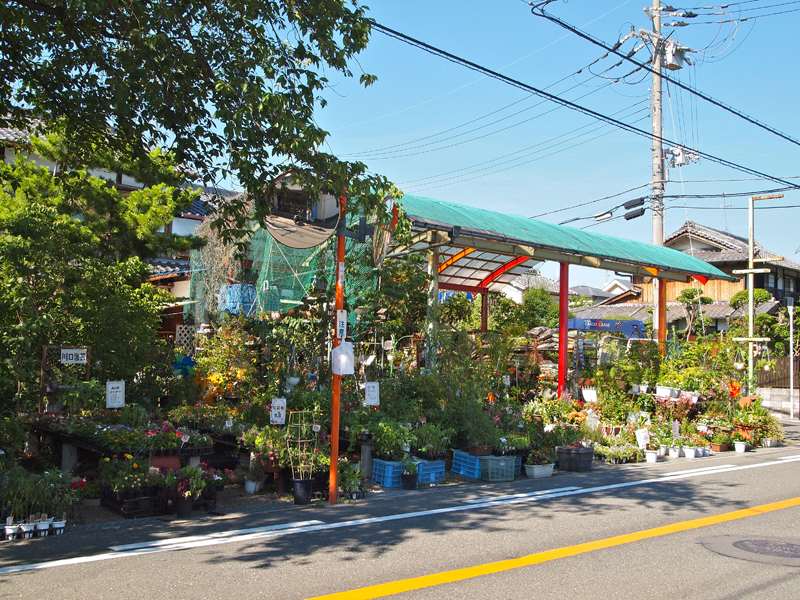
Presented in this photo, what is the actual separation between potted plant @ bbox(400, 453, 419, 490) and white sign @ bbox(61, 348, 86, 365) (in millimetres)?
4577

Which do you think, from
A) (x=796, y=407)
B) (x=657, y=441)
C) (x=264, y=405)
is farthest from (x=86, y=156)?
(x=796, y=407)

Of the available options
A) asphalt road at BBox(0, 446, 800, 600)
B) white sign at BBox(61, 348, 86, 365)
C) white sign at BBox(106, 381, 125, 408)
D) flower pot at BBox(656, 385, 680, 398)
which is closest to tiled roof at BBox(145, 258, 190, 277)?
white sign at BBox(61, 348, 86, 365)

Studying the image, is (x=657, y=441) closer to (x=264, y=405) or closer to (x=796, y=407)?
(x=264, y=405)

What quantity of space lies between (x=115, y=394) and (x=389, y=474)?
375 cm

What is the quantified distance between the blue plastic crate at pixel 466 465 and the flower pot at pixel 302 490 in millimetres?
2929

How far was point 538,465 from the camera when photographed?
10656 millimetres

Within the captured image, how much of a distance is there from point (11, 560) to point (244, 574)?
2.02 metres

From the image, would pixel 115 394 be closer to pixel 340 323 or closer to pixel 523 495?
pixel 340 323

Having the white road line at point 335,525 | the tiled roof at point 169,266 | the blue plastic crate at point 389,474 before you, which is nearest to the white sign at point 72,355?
the white road line at point 335,525

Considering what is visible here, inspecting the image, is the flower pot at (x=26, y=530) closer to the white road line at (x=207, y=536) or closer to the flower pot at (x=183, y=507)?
the white road line at (x=207, y=536)

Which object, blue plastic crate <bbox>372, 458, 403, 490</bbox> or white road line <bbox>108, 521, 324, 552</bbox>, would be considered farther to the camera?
blue plastic crate <bbox>372, 458, 403, 490</bbox>

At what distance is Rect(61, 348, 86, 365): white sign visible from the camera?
8.97m

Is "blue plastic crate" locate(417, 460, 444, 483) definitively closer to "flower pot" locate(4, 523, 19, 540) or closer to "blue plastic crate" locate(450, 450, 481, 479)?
"blue plastic crate" locate(450, 450, 481, 479)

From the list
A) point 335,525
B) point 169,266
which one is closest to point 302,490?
point 335,525
